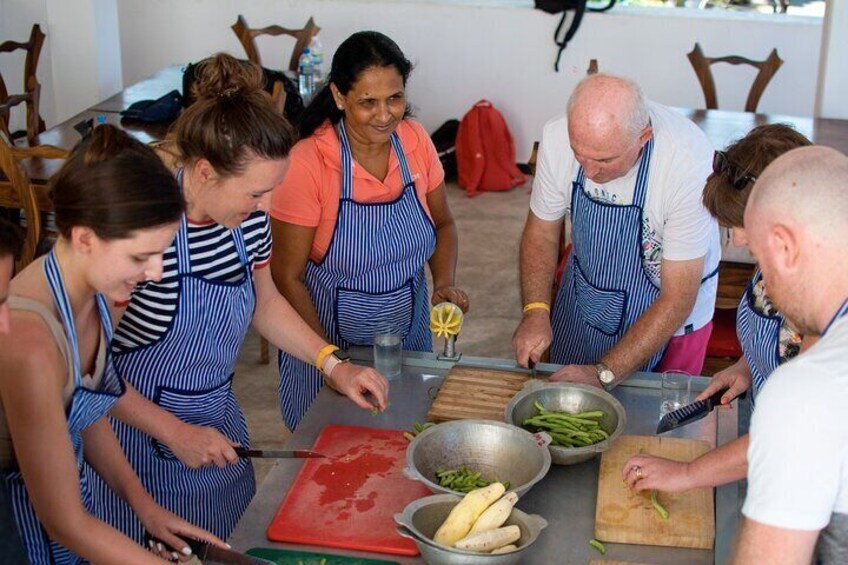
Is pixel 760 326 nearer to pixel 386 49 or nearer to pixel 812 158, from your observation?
pixel 812 158

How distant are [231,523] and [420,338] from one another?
3.25 feet

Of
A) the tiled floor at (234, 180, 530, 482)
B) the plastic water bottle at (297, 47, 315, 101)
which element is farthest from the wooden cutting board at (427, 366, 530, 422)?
the plastic water bottle at (297, 47, 315, 101)

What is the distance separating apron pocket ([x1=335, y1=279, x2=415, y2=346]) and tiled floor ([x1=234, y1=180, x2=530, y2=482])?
0.96 meters

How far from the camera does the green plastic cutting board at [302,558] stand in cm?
229

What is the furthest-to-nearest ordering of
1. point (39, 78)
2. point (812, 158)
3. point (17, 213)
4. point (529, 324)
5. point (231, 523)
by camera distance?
point (39, 78), point (17, 213), point (529, 324), point (231, 523), point (812, 158)

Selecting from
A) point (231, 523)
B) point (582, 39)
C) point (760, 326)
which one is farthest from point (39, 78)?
point (760, 326)

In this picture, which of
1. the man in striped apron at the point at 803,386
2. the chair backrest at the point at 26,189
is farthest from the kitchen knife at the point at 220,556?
the chair backrest at the point at 26,189

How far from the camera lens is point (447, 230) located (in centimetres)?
364

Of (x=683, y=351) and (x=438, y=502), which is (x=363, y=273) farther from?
(x=438, y=502)

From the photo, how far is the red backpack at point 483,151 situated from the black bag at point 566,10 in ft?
2.37

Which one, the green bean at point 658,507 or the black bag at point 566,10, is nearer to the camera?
the green bean at point 658,507

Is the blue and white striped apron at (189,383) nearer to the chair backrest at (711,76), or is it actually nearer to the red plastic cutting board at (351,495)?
the red plastic cutting board at (351,495)

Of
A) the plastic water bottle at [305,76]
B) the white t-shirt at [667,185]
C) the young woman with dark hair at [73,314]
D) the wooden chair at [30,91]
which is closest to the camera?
the young woman with dark hair at [73,314]

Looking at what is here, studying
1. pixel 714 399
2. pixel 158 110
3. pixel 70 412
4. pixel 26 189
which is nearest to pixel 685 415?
pixel 714 399
